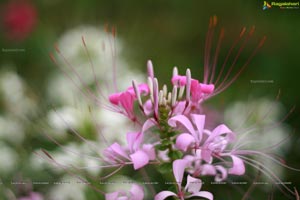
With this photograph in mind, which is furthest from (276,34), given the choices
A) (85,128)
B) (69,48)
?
(85,128)

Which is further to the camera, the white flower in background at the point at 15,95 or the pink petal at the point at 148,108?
the white flower in background at the point at 15,95

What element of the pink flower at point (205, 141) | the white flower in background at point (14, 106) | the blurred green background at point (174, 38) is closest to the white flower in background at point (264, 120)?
the blurred green background at point (174, 38)

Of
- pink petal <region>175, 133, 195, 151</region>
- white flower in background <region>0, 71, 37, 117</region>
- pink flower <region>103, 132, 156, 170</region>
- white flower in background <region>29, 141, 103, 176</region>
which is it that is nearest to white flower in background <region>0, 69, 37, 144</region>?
white flower in background <region>0, 71, 37, 117</region>

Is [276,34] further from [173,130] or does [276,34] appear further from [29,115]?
[173,130]

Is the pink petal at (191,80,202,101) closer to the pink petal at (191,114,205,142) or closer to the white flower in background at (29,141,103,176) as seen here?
the pink petal at (191,114,205,142)

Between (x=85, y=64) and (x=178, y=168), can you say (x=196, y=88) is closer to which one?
(x=178, y=168)

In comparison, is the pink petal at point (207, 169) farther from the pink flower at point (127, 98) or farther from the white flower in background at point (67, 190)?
the white flower in background at point (67, 190)
